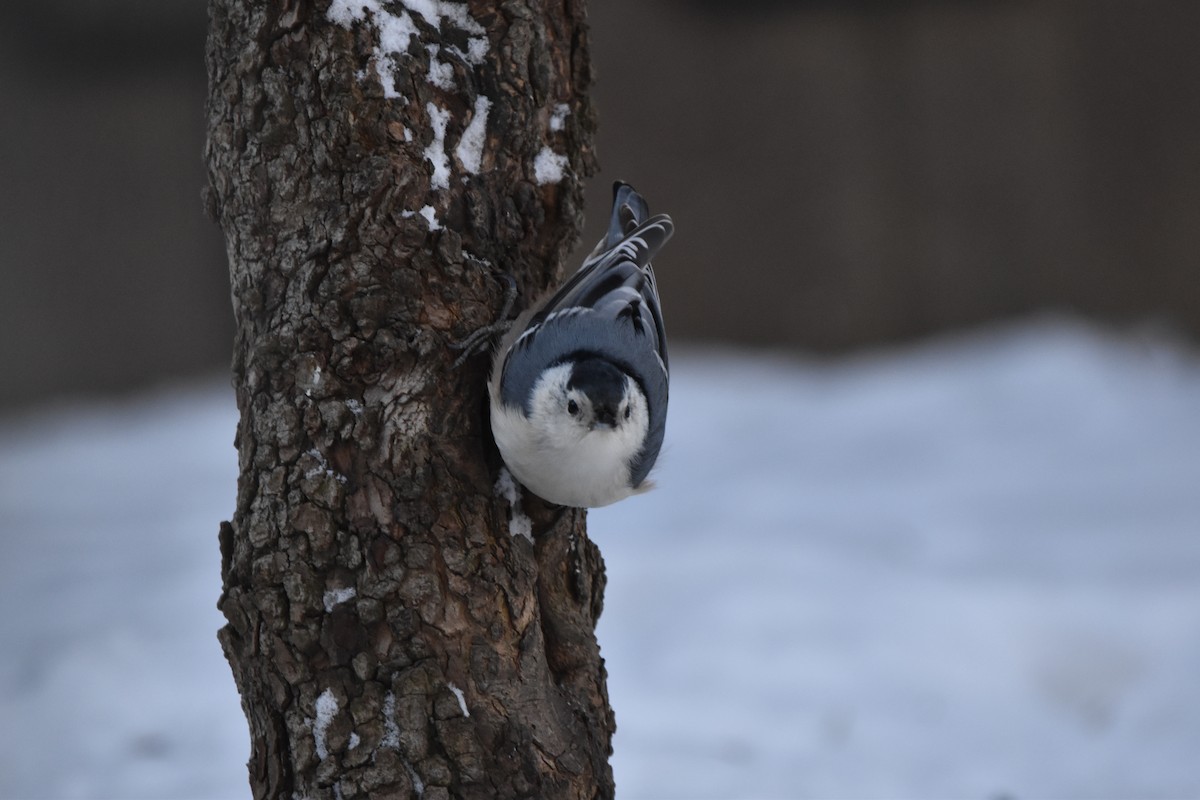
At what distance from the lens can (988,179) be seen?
5.27 meters

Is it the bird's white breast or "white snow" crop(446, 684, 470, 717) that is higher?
the bird's white breast

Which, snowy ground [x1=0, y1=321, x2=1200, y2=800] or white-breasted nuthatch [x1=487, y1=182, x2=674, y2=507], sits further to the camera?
snowy ground [x1=0, y1=321, x2=1200, y2=800]

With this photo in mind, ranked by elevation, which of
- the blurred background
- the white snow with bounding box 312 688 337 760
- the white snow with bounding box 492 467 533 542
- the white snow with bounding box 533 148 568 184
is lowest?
the white snow with bounding box 312 688 337 760

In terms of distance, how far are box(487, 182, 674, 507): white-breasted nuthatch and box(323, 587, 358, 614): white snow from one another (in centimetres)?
31

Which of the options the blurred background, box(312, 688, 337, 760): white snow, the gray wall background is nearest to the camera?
box(312, 688, 337, 760): white snow

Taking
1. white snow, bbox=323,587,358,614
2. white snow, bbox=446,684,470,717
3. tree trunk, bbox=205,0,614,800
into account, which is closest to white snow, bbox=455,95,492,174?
tree trunk, bbox=205,0,614,800

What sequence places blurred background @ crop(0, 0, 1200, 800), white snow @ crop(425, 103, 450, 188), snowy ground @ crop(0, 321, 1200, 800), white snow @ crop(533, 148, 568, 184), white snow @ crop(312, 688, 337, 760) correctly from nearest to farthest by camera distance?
white snow @ crop(312, 688, 337, 760)
white snow @ crop(425, 103, 450, 188)
white snow @ crop(533, 148, 568, 184)
snowy ground @ crop(0, 321, 1200, 800)
blurred background @ crop(0, 0, 1200, 800)

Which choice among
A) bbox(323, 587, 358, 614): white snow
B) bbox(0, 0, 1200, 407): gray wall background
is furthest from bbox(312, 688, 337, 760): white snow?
bbox(0, 0, 1200, 407): gray wall background

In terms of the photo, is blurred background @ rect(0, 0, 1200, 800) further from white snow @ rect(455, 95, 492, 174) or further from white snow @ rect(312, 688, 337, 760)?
white snow @ rect(455, 95, 492, 174)

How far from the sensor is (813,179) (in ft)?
17.4

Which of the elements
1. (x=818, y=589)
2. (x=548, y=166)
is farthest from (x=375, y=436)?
(x=818, y=589)

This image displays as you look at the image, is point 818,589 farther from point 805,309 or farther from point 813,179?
point 813,179

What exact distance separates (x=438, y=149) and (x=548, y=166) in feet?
0.67

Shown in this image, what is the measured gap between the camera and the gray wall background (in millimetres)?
4992
